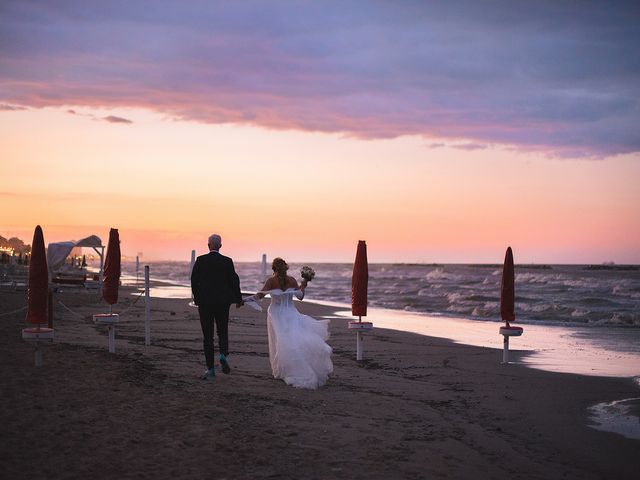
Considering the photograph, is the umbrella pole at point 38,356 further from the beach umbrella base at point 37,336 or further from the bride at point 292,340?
the bride at point 292,340

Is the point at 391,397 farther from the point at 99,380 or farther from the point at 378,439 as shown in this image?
the point at 99,380

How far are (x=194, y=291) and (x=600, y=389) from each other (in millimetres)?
7039

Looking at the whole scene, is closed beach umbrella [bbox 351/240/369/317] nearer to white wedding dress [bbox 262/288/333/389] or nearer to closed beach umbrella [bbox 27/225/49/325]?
white wedding dress [bbox 262/288/333/389]

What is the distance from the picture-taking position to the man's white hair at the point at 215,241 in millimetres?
11202

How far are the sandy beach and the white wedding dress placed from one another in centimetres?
27

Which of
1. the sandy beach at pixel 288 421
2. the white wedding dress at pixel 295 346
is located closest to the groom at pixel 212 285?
the white wedding dress at pixel 295 346

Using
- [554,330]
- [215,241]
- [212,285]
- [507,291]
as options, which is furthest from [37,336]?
[554,330]

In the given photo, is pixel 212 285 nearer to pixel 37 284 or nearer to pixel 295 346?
pixel 295 346

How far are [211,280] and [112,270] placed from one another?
305 centimetres

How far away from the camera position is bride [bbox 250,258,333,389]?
36.0 ft

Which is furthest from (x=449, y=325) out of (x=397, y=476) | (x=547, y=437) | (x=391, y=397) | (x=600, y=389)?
(x=397, y=476)

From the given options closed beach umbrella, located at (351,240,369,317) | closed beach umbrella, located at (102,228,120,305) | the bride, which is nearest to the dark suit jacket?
the bride

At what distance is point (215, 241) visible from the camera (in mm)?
11227

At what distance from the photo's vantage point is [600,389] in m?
11.7
